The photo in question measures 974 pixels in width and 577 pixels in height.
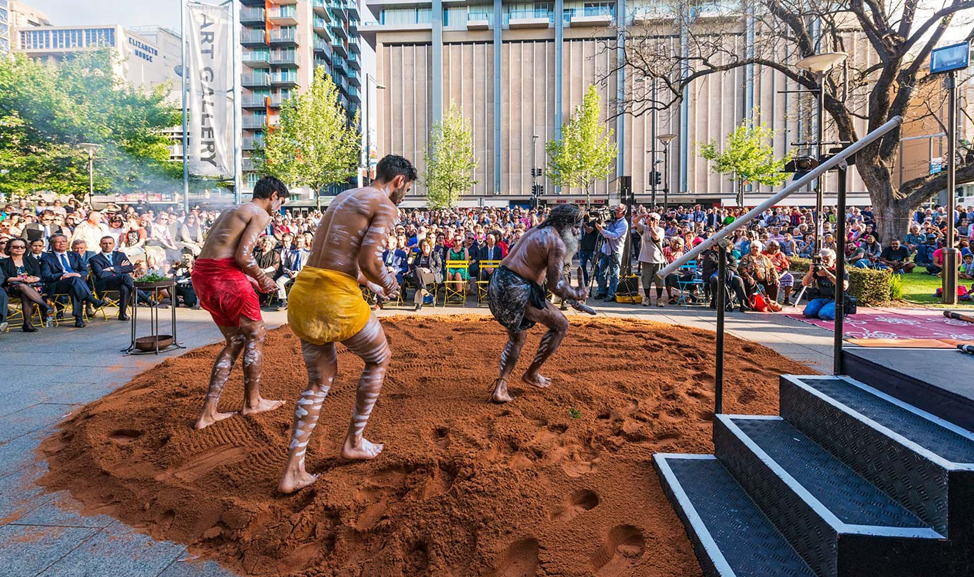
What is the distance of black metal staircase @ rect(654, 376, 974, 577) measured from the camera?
215 centimetres

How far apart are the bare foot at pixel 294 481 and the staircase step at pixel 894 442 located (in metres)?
2.87

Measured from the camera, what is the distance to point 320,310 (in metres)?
3.45

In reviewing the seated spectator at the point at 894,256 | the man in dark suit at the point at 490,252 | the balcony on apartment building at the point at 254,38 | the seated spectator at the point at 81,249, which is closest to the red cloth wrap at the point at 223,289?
the seated spectator at the point at 81,249

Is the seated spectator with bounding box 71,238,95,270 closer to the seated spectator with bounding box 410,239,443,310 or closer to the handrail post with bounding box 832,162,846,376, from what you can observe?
the seated spectator with bounding box 410,239,443,310

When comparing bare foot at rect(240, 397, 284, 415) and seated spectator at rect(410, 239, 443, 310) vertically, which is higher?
seated spectator at rect(410, 239, 443, 310)

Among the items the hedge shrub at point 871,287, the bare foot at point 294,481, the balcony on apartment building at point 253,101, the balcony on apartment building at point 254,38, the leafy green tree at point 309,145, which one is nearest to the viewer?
the bare foot at point 294,481

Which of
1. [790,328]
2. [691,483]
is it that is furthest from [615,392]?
[790,328]

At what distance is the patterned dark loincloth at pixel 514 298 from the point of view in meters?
4.98

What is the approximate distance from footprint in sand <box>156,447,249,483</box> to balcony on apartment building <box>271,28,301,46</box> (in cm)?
6519

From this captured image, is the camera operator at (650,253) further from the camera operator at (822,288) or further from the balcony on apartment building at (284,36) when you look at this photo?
the balcony on apartment building at (284,36)

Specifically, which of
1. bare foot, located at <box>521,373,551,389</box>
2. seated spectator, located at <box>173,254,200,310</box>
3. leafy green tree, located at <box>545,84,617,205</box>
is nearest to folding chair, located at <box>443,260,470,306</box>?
seated spectator, located at <box>173,254,200,310</box>

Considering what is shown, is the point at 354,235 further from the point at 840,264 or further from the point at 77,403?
the point at 77,403

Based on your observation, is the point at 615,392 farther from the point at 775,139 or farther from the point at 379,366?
the point at 775,139

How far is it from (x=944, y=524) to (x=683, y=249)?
36.7ft
